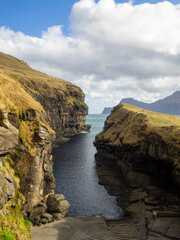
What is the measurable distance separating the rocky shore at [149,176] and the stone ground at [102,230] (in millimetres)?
183

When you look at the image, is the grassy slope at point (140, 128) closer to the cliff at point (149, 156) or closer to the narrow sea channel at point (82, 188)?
the cliff at point (149, 156)

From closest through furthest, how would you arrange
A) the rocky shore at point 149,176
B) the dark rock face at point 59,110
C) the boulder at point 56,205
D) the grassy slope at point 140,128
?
the rocky shore at point 149,176 → the boulder at point 56,205 → the grassy slope at point 140,128 → the dark rock face at point 59,110

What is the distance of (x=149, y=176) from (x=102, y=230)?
28.4 metres

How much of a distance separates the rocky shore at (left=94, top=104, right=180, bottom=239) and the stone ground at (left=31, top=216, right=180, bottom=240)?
0.60 ft

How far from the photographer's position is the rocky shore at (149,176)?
43.3 metres

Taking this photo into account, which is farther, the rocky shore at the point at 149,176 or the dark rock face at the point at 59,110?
the dark rock face at the point at 59,110

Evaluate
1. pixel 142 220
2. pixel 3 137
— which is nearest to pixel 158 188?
pixel 142 220

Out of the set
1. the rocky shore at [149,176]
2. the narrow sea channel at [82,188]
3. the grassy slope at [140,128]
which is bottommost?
the narrow sea channel at [82,188]

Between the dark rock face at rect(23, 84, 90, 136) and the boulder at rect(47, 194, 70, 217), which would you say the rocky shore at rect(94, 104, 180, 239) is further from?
the dark rock face at rect(23, 84, 90, 136)

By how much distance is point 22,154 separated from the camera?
126 feet

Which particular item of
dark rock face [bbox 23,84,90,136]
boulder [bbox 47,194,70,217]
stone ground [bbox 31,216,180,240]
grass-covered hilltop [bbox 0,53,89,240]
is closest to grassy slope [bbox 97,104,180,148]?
stone ground [bbox 31,216,180,240]

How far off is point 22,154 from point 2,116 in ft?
48.8

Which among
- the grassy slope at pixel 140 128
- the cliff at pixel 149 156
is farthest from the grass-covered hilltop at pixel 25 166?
the grassy slope at pixel 140 128

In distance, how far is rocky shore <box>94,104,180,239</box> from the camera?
43281mm
